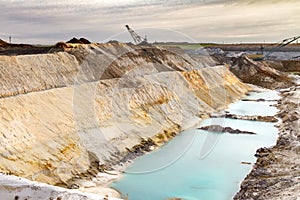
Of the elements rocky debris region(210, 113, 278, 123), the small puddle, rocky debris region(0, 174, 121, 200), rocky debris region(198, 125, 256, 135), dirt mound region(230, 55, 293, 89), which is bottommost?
rocky debris region(0, 174, 121, 200)

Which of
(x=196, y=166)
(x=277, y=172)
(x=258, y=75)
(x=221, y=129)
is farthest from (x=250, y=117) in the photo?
(x=258, y=75)

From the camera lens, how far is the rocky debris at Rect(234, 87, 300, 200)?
44.2ft

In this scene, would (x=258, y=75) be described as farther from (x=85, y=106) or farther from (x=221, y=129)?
(x=85, y=106)

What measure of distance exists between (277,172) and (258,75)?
45651 millimetres

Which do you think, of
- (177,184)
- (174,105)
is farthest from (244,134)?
(177,184)

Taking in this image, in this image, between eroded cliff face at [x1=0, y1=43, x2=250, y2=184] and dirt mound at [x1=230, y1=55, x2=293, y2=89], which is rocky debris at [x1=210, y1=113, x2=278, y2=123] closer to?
eroded cliff face at [x1=0, y1=43, x2=250, y2=184]

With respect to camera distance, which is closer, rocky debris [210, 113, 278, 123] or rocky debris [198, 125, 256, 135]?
rocky debris [198, 125, 256, 135]

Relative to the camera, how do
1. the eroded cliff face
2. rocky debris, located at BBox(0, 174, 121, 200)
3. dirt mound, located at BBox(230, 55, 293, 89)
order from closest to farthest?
rocky debris, located at BBox(0, 174, 121, 200) → the eroded cliff face → dirt mound, located at BBox(230, 55, 293, 89)

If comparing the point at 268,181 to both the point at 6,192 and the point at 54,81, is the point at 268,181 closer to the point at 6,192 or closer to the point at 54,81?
the point at 6,192

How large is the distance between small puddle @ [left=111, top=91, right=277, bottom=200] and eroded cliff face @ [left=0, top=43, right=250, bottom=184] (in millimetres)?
1637

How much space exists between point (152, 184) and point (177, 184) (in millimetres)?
1085

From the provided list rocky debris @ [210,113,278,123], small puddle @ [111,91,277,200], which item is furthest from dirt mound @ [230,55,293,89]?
small puddle @ [111,91,277,200]

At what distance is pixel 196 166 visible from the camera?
18297mm

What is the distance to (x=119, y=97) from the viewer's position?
2436 cm
